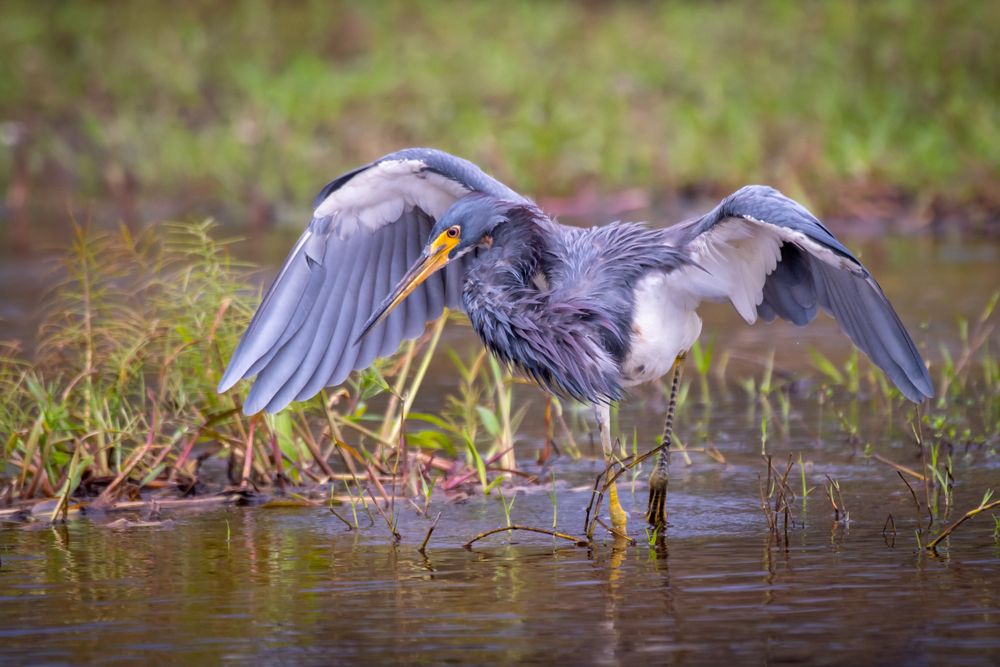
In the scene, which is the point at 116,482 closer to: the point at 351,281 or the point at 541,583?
the point at 351,281

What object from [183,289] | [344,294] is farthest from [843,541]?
[183,289]

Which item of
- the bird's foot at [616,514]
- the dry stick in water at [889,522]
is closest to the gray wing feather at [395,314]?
the bird's foot at [616,514]

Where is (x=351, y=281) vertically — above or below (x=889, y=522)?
above

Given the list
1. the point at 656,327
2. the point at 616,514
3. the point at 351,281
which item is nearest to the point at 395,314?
the point at 351,281

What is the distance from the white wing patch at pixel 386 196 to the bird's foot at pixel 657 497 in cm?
131

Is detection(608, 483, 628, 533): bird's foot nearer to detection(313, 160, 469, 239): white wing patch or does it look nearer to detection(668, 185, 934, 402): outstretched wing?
detection(668, 185, 934, 402): outstretched wing

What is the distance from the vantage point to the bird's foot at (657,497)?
4.55 metres

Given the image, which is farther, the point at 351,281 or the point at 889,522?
the point at 351,281

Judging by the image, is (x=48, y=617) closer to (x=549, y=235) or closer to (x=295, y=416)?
(x=295, y=416)

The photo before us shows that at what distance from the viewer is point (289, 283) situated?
5074 mm

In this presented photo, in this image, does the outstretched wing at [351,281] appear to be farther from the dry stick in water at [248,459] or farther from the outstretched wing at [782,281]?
the outstretched wing at [782,281]

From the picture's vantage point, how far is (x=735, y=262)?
180 inches

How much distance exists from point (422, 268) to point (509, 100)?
A: 33.0 ft

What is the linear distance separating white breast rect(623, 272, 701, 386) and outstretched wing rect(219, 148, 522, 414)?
73 cm
